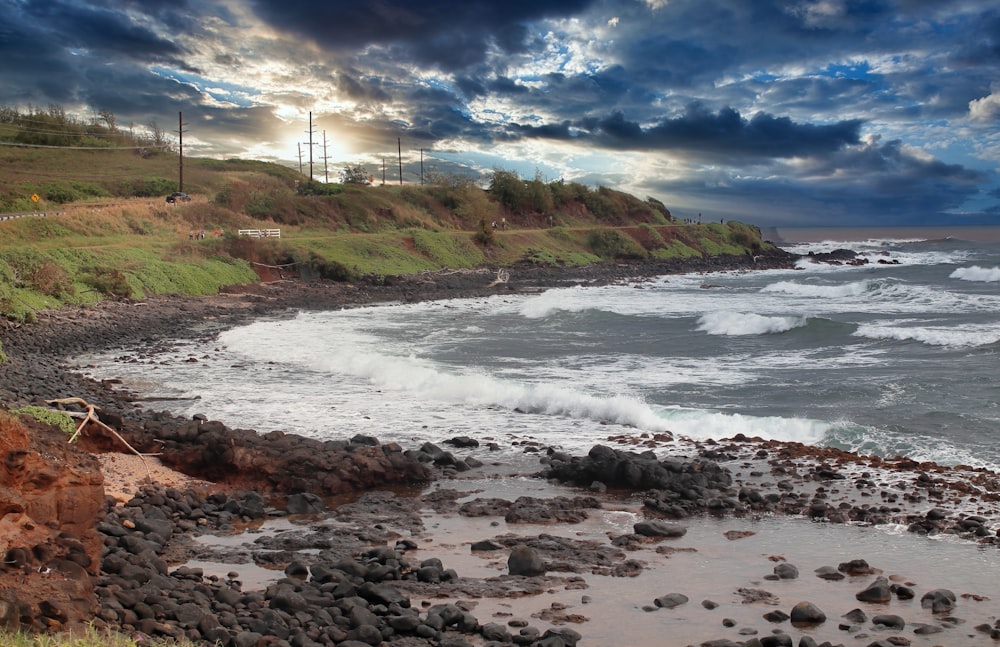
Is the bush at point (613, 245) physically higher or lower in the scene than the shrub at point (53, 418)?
higher

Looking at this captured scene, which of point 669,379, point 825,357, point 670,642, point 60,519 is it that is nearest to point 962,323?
point 825,357

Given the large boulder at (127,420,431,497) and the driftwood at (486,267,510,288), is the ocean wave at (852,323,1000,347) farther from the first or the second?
the driftwood at (486,267,510,288)

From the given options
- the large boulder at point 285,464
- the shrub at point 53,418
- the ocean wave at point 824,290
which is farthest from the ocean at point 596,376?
the ocean wave at point 824,290

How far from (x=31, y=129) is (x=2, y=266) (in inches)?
2609

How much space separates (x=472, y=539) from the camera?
29.9 ft

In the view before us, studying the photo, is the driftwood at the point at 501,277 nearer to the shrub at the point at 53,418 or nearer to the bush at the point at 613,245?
the bush at the point at 613,245

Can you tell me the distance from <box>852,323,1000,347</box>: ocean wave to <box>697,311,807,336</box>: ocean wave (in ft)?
7.55

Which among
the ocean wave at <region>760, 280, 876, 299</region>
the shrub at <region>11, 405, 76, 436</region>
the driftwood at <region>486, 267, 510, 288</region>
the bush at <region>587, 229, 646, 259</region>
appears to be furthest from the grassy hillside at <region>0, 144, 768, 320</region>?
the ocean wave at <region>760, 280, 876, 299</region>

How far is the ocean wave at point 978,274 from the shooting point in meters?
57.1

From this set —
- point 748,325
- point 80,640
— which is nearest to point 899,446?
point 80,640

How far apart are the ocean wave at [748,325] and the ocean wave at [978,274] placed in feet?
113

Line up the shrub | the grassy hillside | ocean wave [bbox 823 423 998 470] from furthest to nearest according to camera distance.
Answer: the grassy hillside, ocean wave [bbox 823 423 998 470], the shrub

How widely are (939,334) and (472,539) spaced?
21545 mm

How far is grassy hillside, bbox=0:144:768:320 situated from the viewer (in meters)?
32.7
